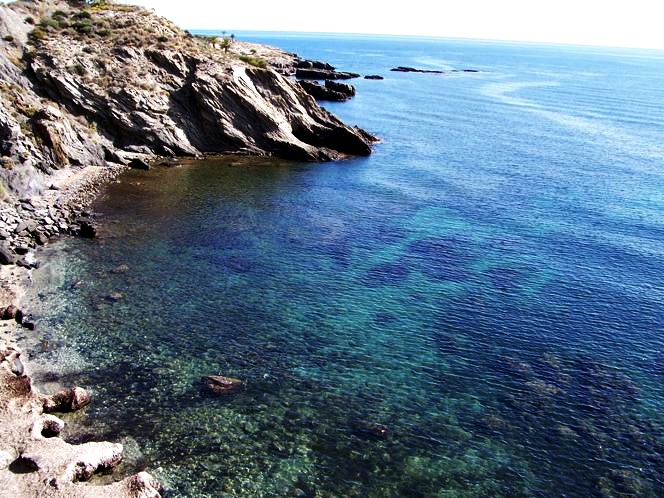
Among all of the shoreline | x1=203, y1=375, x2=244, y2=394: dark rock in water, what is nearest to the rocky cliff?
the shoreline

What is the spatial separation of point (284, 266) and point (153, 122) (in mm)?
42581

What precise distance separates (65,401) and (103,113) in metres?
57.2

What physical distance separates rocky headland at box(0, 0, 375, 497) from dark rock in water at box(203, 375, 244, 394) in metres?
11.1

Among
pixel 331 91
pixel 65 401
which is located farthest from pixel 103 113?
pixel 331 91

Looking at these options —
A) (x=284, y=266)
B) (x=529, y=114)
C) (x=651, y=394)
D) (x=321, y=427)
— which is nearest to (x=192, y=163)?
(x=284, y=266)

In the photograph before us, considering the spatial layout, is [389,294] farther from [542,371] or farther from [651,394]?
[651,394]

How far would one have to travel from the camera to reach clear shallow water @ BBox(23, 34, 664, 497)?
28250 mm

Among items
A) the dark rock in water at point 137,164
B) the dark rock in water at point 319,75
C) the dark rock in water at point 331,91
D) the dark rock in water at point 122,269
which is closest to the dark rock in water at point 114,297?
the dark rock in water at point 122,269

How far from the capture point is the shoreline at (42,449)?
24.2 m

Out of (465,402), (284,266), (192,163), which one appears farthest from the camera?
(192,163)

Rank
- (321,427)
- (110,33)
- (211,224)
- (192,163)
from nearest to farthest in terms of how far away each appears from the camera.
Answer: (321,427) → (211,224) → (192,163) → (110,33)

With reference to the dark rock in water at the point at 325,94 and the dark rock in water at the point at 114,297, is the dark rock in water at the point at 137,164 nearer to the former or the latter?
the dark rock in water at the point at 114,297

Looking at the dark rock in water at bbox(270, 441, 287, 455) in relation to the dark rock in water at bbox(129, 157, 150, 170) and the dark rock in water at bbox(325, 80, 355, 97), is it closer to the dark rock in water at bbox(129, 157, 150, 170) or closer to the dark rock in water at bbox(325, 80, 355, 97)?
the dark rock in water at bbox(129, 157, 150, 170)

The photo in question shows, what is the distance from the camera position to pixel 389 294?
150ft
